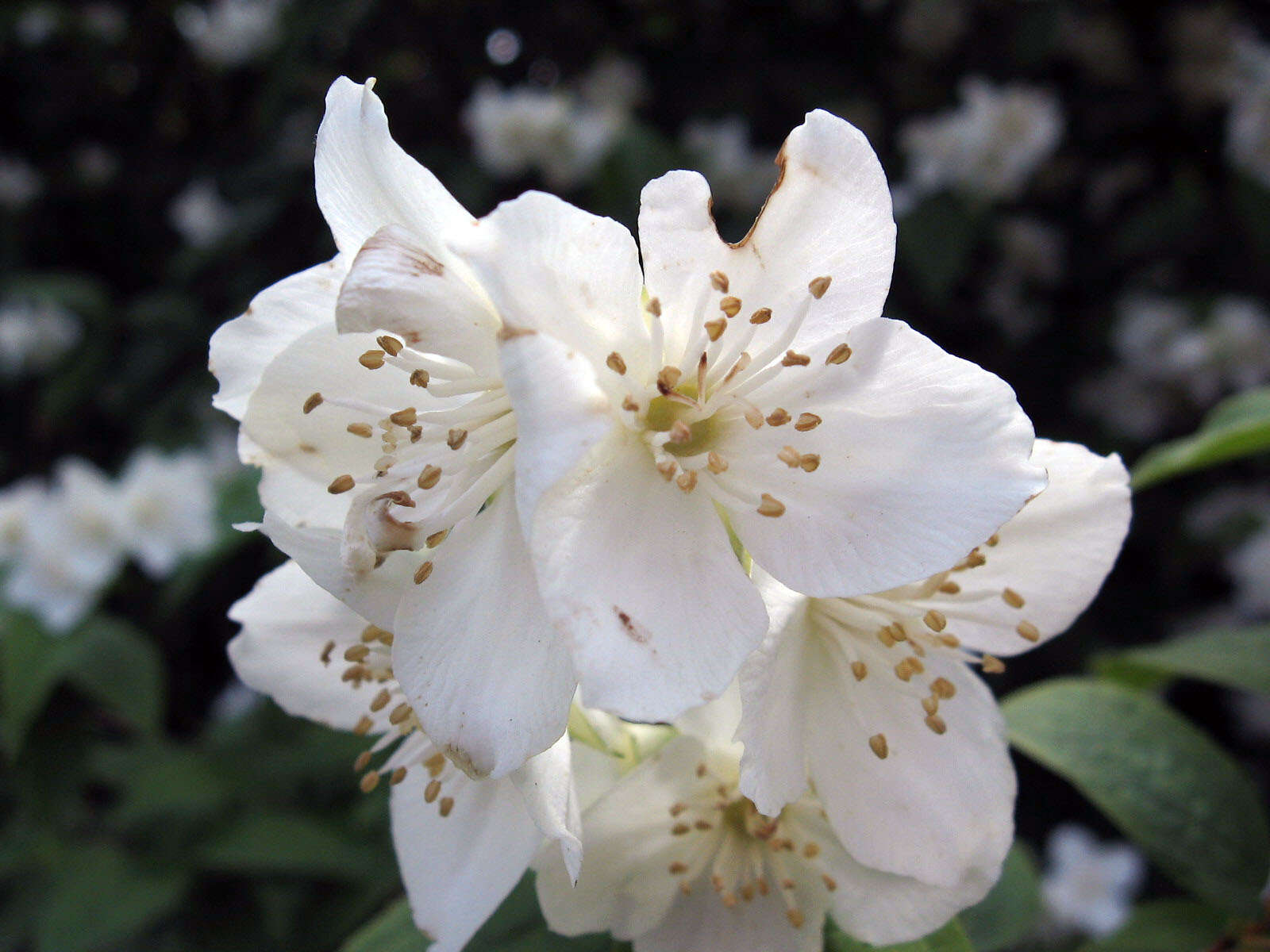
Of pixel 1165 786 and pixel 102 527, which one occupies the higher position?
pixel 1165 786

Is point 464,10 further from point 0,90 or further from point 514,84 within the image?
point 0,90

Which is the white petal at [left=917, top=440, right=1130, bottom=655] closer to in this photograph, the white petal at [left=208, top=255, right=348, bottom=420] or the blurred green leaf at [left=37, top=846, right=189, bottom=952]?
the white petal at [left=208, top=255, right=348, bottom=420]

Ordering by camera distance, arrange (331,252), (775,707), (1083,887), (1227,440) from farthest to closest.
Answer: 1. (331,252)
2. (1083,887)
3. (1227,440)
4. (775,707)

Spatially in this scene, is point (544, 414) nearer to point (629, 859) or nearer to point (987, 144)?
point (629, 859)

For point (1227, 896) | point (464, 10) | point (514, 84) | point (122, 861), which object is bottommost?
point (122, 861)

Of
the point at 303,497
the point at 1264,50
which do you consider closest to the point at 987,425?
the point at 303,497

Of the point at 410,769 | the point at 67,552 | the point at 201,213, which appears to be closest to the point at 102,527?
the point at 67,552

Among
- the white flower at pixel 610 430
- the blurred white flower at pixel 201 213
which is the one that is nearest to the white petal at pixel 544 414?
the white flower at pixel 610 430
